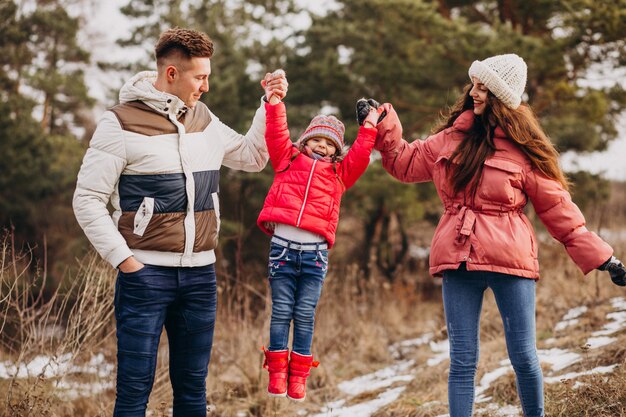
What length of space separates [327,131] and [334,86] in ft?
34.2

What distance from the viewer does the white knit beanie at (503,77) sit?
3.21 meters

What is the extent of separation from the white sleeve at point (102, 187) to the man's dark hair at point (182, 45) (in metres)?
0.42

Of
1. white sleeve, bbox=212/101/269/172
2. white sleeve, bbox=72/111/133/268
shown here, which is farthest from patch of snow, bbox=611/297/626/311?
white sleeve, bbox=72/111/133/268

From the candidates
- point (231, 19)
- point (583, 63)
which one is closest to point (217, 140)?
point (583, 63)

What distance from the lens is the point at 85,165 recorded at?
2.87m

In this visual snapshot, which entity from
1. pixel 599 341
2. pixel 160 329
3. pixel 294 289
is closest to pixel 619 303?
pixel 599 341

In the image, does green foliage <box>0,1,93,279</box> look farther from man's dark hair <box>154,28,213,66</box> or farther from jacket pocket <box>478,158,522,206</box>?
jacket pocket <box>478,158,522,206</box>

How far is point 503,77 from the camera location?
3.22m

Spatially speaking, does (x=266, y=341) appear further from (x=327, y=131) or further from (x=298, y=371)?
(x=327, y=131)

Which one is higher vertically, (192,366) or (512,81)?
(512,81)

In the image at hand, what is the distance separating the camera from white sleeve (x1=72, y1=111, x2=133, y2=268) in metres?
2.84

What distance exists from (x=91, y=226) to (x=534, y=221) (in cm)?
1178

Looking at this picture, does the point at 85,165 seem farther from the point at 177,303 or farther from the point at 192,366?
the point at 192,366

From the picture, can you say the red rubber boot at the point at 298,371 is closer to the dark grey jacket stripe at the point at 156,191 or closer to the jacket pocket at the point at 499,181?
the dark grey jacket stripe at the point at 156,191
